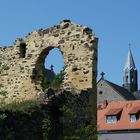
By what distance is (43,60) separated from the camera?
50.2ft

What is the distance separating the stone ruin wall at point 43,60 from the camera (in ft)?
45.8

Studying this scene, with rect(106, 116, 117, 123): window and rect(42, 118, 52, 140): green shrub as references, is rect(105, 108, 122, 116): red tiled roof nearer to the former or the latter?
rect(106, 116, 117, 123): window

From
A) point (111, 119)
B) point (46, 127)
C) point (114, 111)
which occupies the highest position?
point (114, 111)

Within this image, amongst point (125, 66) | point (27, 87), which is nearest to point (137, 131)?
point (27, 87)

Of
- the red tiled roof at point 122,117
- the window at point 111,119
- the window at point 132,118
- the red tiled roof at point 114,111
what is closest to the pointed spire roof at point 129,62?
the red tiled roof at point 122,117

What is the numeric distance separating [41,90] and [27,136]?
379cm

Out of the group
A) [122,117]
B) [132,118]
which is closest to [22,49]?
[132,118]

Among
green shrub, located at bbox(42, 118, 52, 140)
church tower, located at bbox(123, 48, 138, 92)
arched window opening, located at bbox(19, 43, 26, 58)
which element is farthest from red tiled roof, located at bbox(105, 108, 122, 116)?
church tower, located at bbox(123, 48, 138, 92)

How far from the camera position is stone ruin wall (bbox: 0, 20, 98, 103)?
14.0 meters

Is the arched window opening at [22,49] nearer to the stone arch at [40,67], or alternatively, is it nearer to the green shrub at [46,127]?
the stone arch at [40,67]

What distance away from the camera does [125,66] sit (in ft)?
301

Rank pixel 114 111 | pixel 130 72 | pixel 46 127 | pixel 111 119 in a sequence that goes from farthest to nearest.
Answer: pixel 130 72 < pixel 114 111 < pixel 111 119 < pixel 46 127

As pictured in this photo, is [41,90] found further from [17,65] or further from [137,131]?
[137,131]

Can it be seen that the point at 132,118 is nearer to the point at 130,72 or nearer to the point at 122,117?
the point at 122,117
